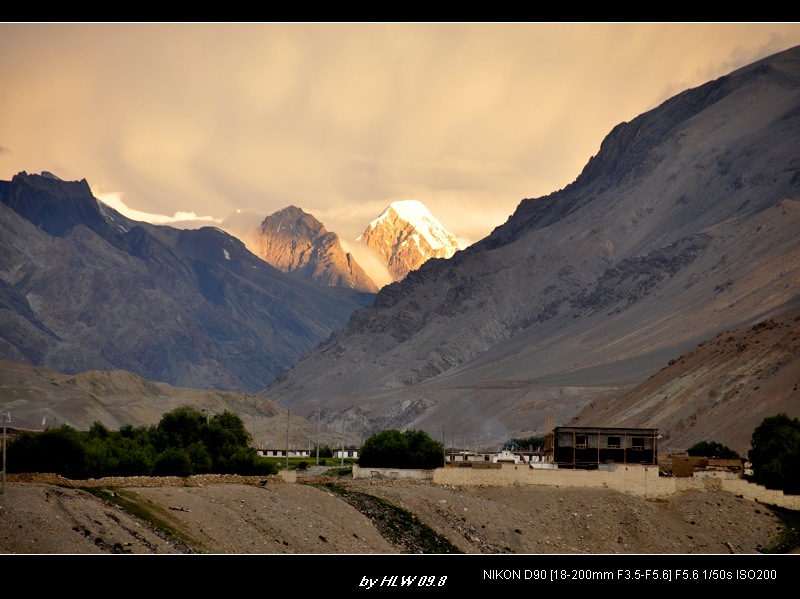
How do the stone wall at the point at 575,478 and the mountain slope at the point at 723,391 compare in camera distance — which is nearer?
the stone wall at the point at 575,478

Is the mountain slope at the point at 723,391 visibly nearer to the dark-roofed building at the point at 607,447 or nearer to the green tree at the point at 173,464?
the dark-roofed building at the point at 607,447

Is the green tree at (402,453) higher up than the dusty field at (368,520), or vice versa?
the green tree at (402,453)

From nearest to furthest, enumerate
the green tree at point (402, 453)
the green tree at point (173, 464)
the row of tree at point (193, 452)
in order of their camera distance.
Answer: the row of tree at point (193, 452), the green tree at point (173, 464), the green tree at point (402, 453)

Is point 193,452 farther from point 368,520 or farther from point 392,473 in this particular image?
point 368,520

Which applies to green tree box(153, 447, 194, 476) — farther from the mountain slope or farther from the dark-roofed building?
the mountain slope

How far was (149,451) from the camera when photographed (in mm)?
83562

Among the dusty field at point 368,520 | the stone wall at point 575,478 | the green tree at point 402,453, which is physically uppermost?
the green tree at point 402,453

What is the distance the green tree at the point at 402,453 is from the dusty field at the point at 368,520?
536 inches

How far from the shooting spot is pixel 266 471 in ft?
271

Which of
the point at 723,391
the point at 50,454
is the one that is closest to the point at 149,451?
the point at 50,454

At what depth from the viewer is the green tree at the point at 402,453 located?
94.3m

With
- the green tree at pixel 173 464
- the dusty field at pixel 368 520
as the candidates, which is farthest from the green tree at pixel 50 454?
the dusty field at pixel 368 520
